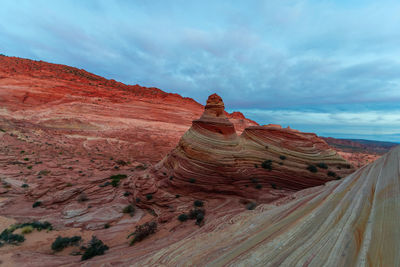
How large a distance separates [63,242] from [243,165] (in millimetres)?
8701

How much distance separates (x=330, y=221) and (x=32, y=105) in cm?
4249

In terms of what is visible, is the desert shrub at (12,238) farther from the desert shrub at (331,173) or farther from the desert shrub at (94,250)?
the desert shrub at (331,173)

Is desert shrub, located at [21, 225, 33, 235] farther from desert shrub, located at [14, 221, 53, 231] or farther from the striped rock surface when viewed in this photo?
the striped rock surface

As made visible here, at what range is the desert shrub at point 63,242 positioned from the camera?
6309 mm

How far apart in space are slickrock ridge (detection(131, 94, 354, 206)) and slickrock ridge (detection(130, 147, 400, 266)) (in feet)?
12.0

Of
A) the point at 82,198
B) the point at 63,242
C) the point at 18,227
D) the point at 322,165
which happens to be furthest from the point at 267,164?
the point at 18,227

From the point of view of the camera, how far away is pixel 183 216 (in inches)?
277

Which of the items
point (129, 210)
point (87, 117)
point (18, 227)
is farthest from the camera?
point (87, 117)

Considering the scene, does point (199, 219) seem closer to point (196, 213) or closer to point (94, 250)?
point (196, 213)

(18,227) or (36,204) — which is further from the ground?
(36,204)

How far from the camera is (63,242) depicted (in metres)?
6.45

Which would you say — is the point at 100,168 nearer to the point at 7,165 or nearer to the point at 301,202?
the point at 7,165

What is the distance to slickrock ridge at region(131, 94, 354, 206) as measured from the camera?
8.45m

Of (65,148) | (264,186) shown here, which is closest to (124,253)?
(264,186)
